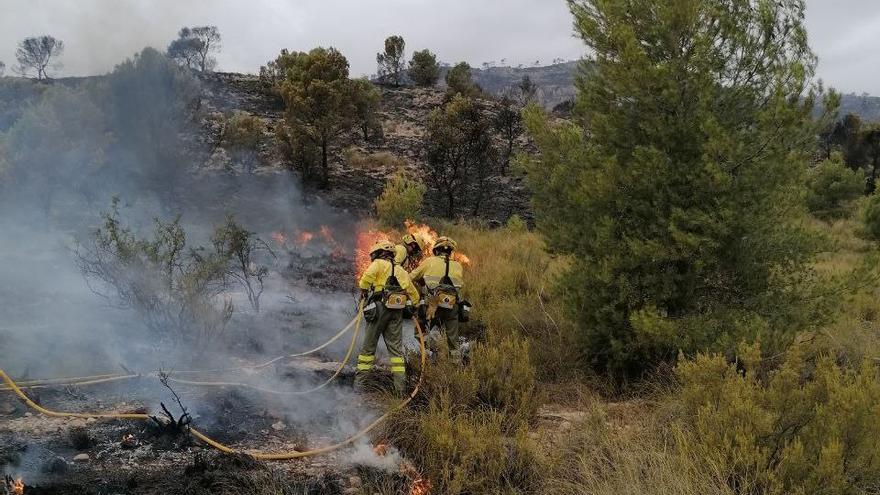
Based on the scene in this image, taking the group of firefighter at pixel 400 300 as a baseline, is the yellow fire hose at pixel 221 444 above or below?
below

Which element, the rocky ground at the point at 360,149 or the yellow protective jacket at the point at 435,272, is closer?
the yellow protective jacket at the point at 435,272

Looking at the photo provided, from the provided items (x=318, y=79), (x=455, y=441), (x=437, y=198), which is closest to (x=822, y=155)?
(x=437, y=198)

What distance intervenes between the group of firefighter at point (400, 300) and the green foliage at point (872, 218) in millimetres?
18058

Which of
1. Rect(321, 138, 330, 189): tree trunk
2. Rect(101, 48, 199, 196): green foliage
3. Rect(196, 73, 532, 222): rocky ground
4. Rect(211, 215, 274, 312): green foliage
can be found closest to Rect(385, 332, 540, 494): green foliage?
Rect(211, 215, 274, 312): green foliage


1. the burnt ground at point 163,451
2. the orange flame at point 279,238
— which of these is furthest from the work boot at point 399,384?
the orange flame at point 279,238

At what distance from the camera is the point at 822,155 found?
36.3 metres

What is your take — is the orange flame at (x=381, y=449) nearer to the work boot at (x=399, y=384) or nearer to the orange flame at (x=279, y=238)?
the work boot at (x=399, y=384)

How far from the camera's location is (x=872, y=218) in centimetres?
1900

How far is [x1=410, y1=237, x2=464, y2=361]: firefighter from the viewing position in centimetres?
747

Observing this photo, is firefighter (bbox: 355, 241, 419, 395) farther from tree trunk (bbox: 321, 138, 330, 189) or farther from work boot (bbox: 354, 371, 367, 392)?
tree trunk (bbox: 321, 138, 330, 189)

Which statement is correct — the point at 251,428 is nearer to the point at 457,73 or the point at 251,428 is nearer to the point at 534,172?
the point at 534,172

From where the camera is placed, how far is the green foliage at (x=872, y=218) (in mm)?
18698

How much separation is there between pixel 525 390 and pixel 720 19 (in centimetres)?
439

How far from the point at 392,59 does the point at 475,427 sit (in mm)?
41007
